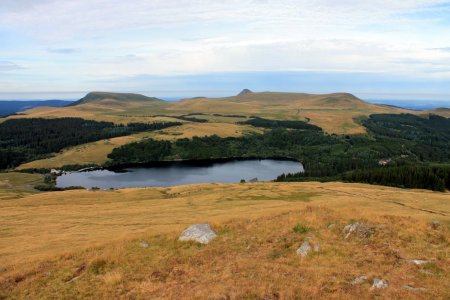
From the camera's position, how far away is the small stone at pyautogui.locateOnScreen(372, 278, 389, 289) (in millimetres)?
22719

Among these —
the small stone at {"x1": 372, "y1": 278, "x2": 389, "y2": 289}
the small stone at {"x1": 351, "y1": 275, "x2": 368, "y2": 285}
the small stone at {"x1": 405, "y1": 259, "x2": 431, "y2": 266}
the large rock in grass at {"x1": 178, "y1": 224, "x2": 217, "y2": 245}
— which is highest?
the small stone at {"x1": 372, "y1": 278, "x2": 389, "y2": 289}

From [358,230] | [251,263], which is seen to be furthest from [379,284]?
[358,230]

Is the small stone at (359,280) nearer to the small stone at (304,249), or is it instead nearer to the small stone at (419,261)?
the small stone at (419,261)

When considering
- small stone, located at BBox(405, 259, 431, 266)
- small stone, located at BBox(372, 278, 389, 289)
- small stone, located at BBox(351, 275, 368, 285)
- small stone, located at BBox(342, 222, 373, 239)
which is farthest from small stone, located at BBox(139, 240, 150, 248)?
small stone, located at BBox(405, 259, 431, 266)

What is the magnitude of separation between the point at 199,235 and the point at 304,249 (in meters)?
10.2

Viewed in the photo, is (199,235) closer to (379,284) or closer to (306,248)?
(306,248)

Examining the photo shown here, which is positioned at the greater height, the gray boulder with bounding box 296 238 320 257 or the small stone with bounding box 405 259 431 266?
the small stone with bounding box 405 259 431 266

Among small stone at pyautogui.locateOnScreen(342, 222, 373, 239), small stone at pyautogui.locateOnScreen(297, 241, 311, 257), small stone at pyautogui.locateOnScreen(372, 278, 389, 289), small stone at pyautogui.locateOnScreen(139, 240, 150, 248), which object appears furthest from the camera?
small stone at pyautogui.locateOnScreen(139, 240, 150, 248)

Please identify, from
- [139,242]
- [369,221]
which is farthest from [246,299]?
[369,221]

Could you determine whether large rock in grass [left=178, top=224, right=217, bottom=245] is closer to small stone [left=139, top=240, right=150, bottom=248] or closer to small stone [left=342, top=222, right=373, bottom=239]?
small stone [left=139, top=240, right=150, bottom=248]

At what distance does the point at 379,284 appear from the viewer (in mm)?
22953

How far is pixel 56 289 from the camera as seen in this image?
84.4ft

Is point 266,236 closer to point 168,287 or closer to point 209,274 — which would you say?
point 209,274

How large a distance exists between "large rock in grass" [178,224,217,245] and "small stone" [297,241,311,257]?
28.6ft
